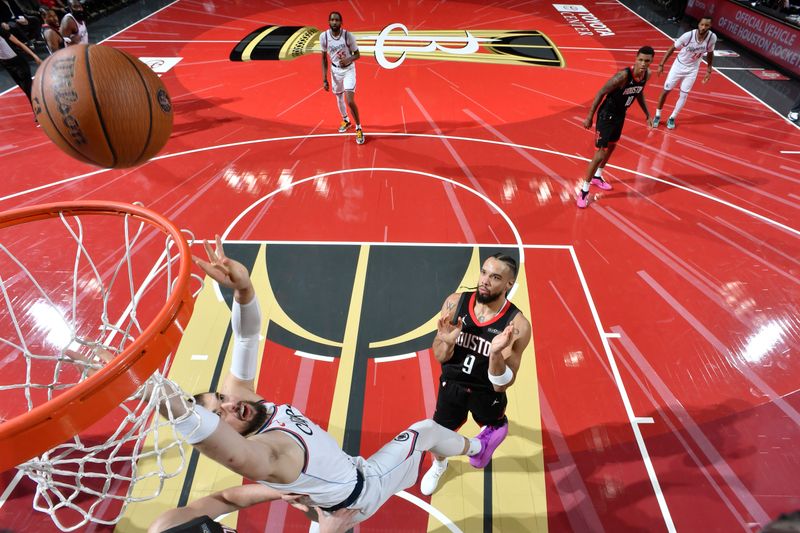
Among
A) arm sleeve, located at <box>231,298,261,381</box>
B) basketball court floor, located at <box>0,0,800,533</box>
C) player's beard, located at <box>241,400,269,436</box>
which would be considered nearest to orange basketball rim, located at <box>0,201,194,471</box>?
arm sleeve, located at <box>231,298,261,381</box>

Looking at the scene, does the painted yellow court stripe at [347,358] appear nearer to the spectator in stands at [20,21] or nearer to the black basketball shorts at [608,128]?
the black basketball shorts at [608,128]

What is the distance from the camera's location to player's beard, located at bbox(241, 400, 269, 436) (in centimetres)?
224

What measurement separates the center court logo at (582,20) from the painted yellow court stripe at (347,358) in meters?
9.75

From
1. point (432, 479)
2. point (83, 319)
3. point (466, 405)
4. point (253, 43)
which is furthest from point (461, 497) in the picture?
point (253, 43)

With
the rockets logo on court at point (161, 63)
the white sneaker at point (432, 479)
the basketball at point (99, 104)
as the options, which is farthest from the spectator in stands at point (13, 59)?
the white sneaker at point (432, 479)

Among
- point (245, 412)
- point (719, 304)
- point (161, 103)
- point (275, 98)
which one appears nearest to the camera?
point (245, 412)

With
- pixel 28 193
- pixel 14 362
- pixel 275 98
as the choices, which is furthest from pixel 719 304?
pixel 28 193

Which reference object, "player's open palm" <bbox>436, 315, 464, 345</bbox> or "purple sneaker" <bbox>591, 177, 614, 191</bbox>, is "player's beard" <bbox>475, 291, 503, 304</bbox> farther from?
"purple sneaker" <bbox>591, 177, 614, 191</bbox>

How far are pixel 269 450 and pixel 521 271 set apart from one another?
3.49 meters

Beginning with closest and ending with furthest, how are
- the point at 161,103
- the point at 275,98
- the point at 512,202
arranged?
the point at 161,103, the point at 512,202, the point at 275,98

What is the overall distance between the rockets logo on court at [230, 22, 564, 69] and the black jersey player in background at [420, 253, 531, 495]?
26.1 ft

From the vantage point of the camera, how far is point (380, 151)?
276 inches

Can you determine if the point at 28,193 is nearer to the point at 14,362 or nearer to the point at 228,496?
the point at 14,362

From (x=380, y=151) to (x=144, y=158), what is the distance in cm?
452
